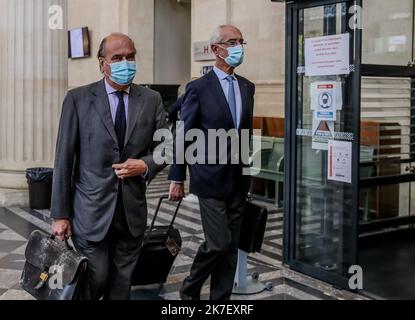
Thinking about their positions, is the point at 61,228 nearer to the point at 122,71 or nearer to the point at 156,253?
the point at 122,71

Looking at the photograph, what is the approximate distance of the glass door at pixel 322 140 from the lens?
480 centimetres

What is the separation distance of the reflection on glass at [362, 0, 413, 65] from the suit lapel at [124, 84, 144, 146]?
4117 mm

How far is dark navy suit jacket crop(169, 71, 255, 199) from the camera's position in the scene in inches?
148

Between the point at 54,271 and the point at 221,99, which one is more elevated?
the point at 221,99

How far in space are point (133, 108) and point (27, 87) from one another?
5.90 m

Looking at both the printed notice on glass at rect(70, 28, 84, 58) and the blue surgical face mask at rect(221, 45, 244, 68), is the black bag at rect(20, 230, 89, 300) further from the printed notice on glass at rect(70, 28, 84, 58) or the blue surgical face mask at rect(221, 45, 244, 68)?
the printed notice on glass at rect(70, 28, 84, 58)

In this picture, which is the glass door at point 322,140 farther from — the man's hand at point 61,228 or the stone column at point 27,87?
the stone column at point 27,87

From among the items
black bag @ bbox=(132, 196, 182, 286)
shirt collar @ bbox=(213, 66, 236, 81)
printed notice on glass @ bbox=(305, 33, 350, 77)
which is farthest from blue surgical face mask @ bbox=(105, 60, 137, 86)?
printed notice on glass @ bbox=(305, 33, 350, 77)

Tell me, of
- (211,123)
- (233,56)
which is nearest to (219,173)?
(211,123)

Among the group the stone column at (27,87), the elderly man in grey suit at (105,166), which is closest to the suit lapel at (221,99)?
the elderly man in grey suit at (105,166)

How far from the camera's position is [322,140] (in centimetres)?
509

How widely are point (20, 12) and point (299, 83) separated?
5.06 m

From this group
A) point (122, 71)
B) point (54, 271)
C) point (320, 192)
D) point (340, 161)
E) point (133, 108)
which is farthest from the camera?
point (320, 192)

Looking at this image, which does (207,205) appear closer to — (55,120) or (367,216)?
(367,216)
